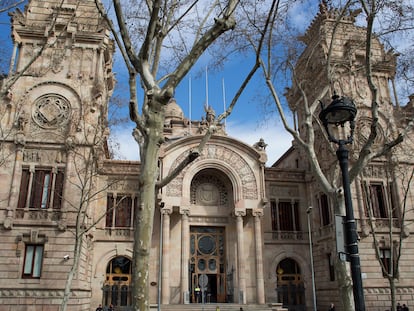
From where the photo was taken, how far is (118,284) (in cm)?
2778

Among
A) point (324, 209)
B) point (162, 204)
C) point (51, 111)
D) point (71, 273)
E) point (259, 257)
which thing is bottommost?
point (71, 273)

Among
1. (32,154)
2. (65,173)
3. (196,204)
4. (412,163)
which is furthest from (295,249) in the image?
(32,154)

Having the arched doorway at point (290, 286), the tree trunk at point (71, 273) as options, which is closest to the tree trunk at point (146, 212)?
the tree trunk at point (71, 273)

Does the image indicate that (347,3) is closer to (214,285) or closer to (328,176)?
(328,176)

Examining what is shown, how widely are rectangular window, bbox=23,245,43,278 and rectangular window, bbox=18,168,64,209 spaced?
264cm

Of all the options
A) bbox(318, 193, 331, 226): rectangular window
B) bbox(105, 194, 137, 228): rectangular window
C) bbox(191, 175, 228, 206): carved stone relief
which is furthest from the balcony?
bbox(105, 194, 137, 228): rectangular window

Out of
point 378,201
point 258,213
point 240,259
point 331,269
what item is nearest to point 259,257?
point 240,259

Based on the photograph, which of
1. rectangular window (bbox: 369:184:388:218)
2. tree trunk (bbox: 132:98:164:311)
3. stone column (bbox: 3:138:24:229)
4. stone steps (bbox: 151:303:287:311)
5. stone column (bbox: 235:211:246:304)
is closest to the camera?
tree trunk (bbox: 132:98:164:311)

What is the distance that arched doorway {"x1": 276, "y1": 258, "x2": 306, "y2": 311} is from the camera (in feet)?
97.3

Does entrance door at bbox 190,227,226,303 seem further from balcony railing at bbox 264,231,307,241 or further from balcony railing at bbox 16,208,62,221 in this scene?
balcony railing at bbox 16,208,62,221

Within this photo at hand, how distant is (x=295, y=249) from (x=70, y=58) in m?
22.3

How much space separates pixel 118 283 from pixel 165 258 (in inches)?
157

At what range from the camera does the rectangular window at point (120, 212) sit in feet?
95.2

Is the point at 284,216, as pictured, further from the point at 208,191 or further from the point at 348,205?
the point at 348,205
